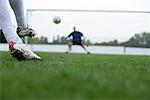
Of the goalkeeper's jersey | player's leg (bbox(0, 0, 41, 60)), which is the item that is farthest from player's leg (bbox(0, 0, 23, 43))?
the goalkeeper's jersey

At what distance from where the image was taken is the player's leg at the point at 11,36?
13.4 ft

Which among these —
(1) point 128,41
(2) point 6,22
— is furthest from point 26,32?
(1) point 128,41

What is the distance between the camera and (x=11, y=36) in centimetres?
418

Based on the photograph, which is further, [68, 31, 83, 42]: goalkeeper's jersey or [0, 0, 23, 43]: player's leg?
[68, 31, 83, 42]: goalkeeper's jersey

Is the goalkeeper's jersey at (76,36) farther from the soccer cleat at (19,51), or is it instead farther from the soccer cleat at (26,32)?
the soccer cleat at (19,51)

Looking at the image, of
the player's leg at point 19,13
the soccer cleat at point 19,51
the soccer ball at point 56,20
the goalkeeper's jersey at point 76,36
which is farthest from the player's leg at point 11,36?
the soccer ball at point 56,20

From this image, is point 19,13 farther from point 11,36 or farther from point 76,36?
point 76,36

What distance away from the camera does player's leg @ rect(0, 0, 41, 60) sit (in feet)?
13.4

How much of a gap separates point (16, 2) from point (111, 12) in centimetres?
1549

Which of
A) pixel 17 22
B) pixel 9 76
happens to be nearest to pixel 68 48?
pixel 17 22

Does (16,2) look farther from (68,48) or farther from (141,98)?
(68,48)

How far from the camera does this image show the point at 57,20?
62.0 feet

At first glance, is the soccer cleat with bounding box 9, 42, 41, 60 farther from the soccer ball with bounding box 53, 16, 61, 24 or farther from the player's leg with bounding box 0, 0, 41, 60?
the soccer ball with bounding box 53, 16, 61, 24

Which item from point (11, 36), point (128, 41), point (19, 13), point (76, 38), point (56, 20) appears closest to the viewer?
point (11, 36)
